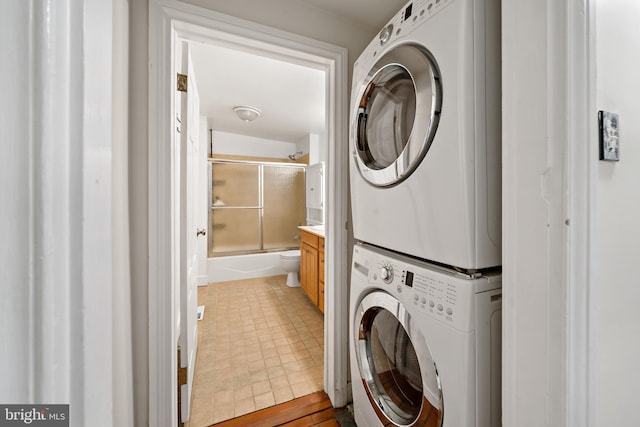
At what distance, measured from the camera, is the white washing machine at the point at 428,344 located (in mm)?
617

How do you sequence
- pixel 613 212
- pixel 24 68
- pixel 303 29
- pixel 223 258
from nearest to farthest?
pixel 24 68, pixel 613 212, pixel 303 29, pixel 223 258

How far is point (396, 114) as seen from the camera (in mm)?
852

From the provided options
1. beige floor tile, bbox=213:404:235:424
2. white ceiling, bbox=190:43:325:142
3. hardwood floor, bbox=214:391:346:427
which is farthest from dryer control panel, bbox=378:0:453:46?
beige floor tile, bbox=213:404:235:424

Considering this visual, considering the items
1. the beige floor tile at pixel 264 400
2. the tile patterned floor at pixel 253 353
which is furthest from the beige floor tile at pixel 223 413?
the beige floor tile at pixel 264 400

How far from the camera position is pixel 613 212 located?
54 centimetres

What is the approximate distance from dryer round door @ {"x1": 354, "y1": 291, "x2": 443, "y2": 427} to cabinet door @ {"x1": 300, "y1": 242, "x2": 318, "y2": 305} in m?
1.33

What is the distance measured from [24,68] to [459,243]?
82 centimetres

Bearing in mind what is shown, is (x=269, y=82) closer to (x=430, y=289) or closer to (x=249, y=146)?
(x=249, y=146)

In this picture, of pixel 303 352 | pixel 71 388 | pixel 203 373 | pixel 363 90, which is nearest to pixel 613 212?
pixel 363 90

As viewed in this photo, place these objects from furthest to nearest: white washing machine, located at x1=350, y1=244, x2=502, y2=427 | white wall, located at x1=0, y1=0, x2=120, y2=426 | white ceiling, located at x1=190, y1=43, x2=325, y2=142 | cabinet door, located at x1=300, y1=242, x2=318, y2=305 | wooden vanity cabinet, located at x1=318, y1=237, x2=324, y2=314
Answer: cabinet door, located at x1=300, y1=242, x2=318, y2=305 → wooden vanity cabinet, located at x1=318, y1=237, x2=324, y2=314 → white ceiling, located at x1=190, y1=43, x2=325, y2=142 → white washing machine, located at x1=350, y1=244, x2=502, y2=427 → white wall, located at x1=0, y1=0, x2=120, y2=426

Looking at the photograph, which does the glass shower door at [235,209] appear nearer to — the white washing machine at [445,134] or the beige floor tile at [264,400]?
the beige floor tile at [264,400]

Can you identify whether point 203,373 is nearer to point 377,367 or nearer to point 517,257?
point 377,367

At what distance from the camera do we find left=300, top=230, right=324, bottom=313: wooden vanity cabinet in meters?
2.20

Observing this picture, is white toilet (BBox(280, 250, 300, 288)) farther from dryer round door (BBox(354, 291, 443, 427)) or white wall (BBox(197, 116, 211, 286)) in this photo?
dryer round door (BBox(354, 291, 443, 427))
